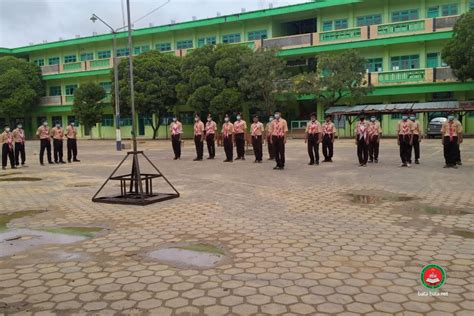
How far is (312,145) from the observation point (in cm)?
1428

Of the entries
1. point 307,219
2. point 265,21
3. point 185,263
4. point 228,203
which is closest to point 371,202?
point 307,219

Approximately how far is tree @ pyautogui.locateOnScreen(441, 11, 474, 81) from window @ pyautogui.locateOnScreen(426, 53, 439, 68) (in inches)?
140

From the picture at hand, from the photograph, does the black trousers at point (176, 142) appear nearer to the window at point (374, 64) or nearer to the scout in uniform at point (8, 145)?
the scout in uniform at point (8, 145)

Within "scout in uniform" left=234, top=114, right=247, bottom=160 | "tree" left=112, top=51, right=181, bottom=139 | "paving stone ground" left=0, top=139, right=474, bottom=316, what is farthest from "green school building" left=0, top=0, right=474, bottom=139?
"paving stone ground" left=0, top=139, right=474, bottom=316

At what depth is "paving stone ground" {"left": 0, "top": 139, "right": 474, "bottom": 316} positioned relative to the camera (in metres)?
3.46

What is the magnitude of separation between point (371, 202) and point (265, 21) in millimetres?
29336

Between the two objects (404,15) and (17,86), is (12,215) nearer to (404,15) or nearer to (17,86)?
(404,15)

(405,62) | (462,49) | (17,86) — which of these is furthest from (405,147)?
(17,86)

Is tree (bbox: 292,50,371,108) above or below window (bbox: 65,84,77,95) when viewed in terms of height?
below

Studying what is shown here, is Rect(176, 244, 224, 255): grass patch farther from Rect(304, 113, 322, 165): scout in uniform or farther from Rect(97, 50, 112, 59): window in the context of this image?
Rect(97, 50, 112, 59): window

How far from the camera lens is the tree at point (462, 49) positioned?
944 inches

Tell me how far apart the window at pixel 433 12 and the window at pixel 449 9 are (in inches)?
13.6

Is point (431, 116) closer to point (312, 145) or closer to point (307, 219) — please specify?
point (312, 145)

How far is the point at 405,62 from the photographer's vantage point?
30.2 m
